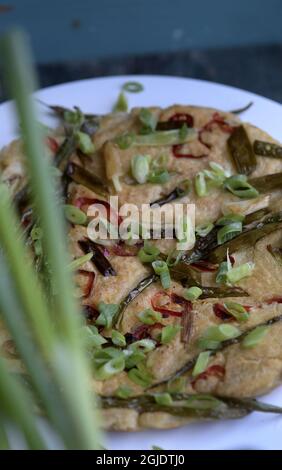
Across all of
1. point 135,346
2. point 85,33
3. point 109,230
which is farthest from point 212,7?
point 135,346

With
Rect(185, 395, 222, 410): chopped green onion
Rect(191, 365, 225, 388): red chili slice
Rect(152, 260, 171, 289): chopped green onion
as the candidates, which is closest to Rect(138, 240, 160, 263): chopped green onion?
Rect(152, 260, 171, 289): chopped green onion

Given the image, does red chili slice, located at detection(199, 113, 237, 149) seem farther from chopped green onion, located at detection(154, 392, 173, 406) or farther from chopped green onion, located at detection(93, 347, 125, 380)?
chopped green onion, located at detection(154, 392, 173, 406)

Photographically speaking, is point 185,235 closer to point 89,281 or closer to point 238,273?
point 238,273

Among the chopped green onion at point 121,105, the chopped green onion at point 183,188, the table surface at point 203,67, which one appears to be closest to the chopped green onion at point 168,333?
the chopped green onion at point 183,188

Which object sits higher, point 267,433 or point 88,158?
point 88,158

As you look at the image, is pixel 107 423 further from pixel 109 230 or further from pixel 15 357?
pixel 109 230

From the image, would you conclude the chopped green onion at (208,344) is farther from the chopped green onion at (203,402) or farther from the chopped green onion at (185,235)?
the chopped green onion at (185,235)
